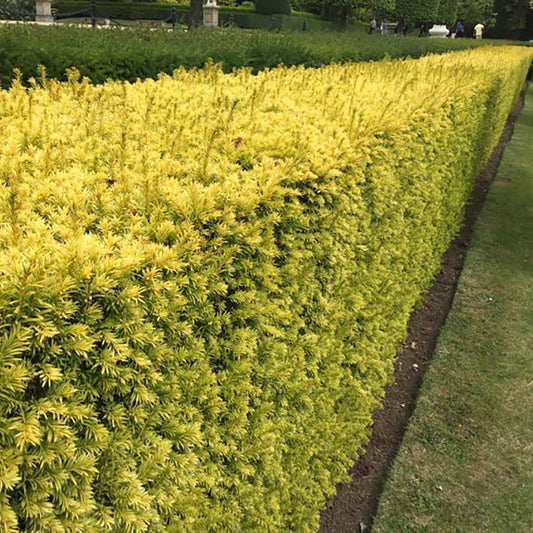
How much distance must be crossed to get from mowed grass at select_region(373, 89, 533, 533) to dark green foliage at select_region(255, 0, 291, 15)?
3403 cm

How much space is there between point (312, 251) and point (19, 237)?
4.81ft

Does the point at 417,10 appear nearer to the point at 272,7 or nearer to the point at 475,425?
the point at 272,7

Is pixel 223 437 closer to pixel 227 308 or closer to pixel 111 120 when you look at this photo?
pixel 227 308

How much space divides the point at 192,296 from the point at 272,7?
39.4 meters

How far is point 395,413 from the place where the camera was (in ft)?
15.8

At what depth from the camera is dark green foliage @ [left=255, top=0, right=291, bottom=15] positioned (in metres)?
36.8

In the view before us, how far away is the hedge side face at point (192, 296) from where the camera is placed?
1345 mm

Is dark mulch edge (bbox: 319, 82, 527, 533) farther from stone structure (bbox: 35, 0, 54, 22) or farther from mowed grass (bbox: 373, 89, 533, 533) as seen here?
stone structure (bbox: 35, 0, 54, 22)

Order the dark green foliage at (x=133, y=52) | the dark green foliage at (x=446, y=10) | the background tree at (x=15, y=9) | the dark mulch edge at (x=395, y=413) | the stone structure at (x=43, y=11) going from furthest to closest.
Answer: the dark green foliage at (x=446, y=10)
the stone structure at (x=43, y=11)
the background tree at (x=15, y=9)
the dark green foliage at (x=133, y=52)
the dark mulch edge at (x=395, y=413)

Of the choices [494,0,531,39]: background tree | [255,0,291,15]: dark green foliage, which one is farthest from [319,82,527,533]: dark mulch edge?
[494,0,531,39]: background tree

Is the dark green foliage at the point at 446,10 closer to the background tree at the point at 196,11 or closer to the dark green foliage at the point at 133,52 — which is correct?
the background tree at the point at 196,11

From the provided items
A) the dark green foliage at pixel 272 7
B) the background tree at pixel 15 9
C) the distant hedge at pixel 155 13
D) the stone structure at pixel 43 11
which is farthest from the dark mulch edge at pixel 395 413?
the dark green foliage at pixel 272 7

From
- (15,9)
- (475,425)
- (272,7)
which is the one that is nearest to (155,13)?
(272,7)

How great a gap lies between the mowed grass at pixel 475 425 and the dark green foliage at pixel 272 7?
112ft
